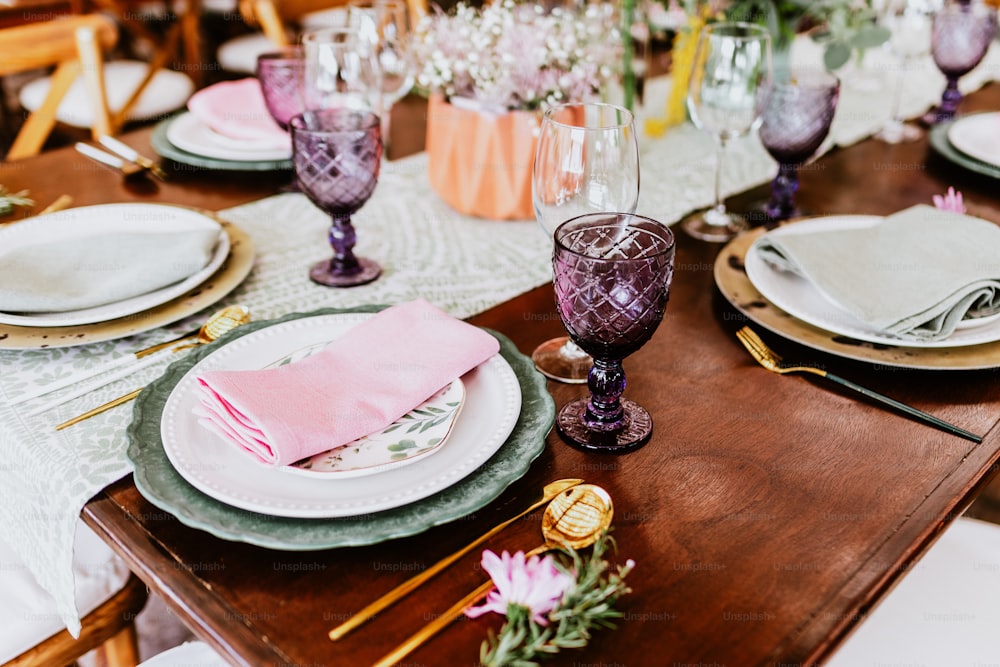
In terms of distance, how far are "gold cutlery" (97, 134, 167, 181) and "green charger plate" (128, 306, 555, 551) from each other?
26.7 inches

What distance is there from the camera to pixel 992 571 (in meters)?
1.00

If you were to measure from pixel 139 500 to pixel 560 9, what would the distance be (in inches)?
32.3

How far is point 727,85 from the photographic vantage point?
1091 millimetres

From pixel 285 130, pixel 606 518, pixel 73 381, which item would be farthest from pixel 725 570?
pixel 285 130

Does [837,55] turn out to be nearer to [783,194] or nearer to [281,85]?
[783,194]

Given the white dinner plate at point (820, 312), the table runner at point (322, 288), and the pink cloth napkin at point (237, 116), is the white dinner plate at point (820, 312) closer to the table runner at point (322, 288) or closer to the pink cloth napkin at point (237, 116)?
the table runner at point (322, 288)

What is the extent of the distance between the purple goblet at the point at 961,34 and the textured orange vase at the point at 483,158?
856 millimetres

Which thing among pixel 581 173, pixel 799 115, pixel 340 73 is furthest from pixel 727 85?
pixel 340 73

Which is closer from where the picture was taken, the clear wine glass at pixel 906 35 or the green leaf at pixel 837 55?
the green leaf at pixel 837 55

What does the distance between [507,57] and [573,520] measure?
2.14ft

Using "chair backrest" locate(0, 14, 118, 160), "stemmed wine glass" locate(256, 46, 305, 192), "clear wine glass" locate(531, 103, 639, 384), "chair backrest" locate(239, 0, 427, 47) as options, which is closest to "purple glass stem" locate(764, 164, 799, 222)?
"clear wine glass" locate(531, 103, 639, 384)

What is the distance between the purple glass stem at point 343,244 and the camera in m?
1.00

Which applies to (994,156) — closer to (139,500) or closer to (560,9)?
(560,9)

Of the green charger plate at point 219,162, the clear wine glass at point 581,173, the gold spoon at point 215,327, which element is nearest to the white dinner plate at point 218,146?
the green charger plate at point 219,162
